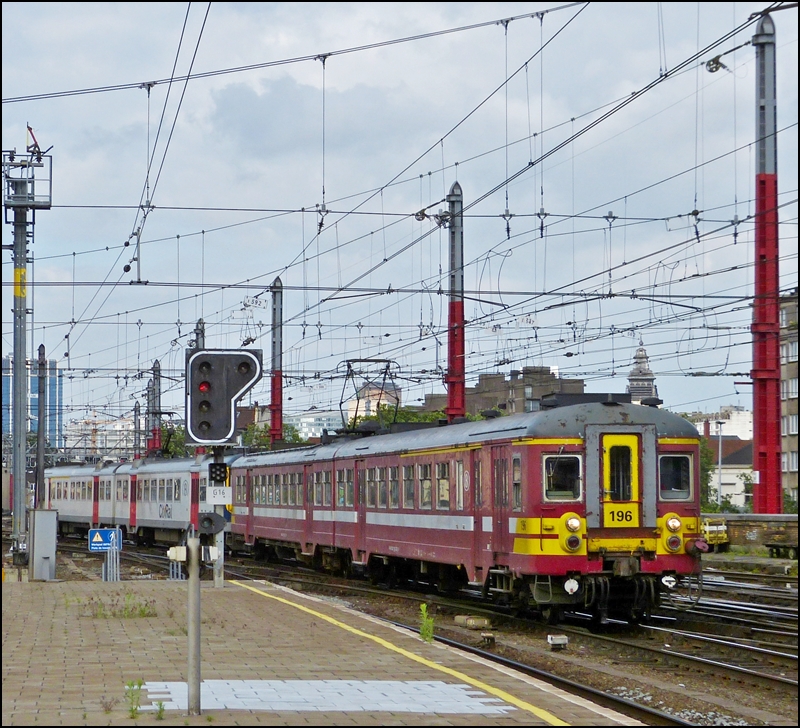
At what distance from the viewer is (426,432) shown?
22859 millimetres

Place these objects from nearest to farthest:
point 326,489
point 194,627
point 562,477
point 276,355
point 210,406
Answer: point 194,627 < point 210,406 < point 562,477 < point 326,489 < point 276,355

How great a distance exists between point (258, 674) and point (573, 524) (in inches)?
262

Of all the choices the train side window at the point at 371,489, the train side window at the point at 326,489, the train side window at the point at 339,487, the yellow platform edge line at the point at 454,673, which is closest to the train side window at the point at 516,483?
the yellow platform edge line at the point at 454,673

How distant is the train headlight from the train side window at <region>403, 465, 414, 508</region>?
5954mm

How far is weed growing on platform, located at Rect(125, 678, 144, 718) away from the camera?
925 centimetres

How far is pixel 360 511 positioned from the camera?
2639 cm

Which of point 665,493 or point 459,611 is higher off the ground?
point 665,493

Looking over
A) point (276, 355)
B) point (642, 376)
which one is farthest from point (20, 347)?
point (642, 376)

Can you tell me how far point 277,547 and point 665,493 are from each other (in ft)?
62.5

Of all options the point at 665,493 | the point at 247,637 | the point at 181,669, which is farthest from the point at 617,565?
the point at 181,669

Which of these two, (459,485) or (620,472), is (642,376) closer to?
(459,485)

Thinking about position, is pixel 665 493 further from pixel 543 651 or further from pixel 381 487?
pixel 381 487

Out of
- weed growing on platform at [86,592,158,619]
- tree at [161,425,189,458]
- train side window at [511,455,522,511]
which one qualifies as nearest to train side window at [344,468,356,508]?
weed growing on platform at [86,592,158,619]

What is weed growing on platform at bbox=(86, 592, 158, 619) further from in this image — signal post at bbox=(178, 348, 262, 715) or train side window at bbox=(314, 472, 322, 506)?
train side window at bbox=(314, 472, 322, 506)
